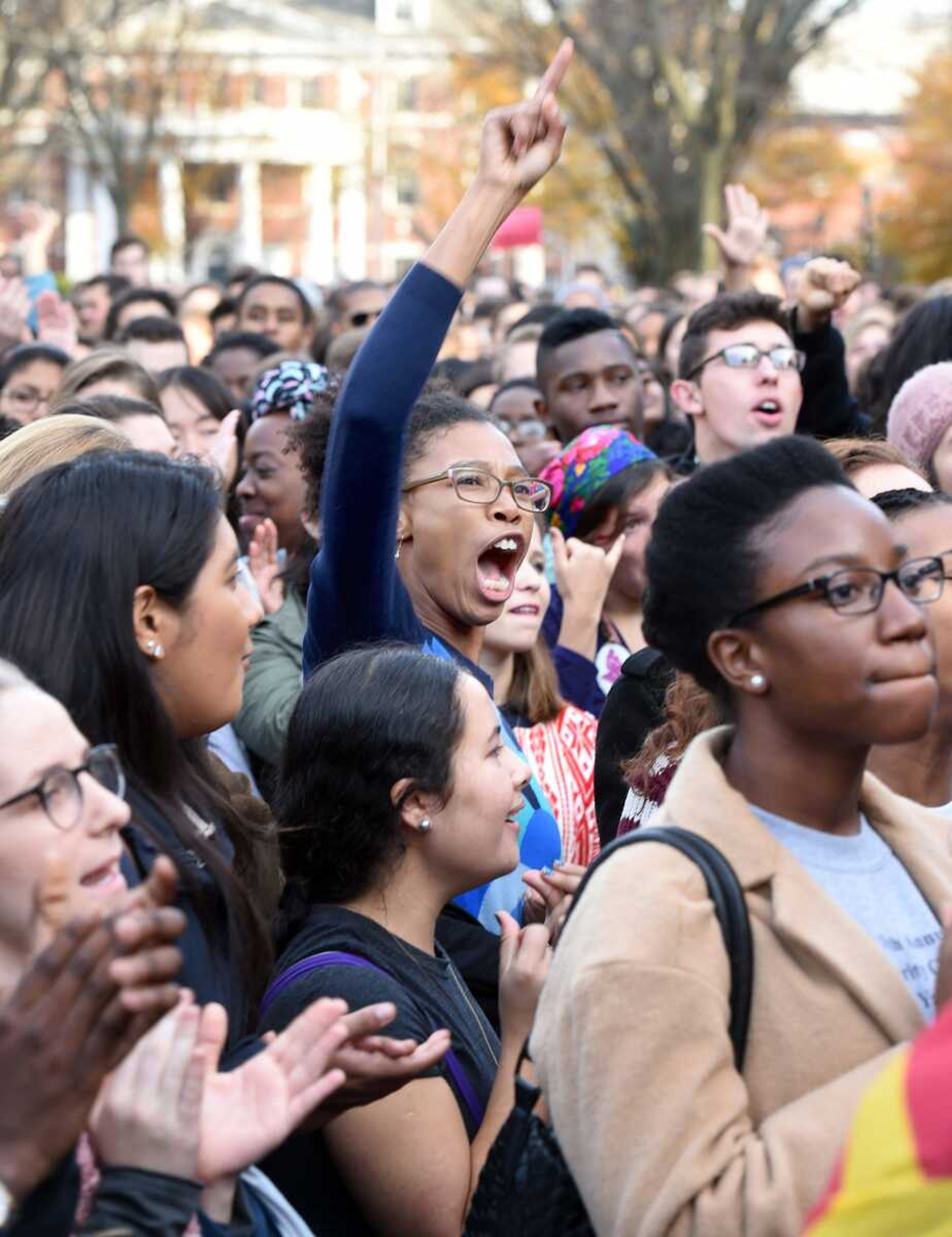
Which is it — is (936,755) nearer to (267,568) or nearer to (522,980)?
(522,980)

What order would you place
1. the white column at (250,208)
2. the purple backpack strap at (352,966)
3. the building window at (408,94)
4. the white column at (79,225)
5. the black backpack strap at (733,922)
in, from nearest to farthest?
the black backpack strap at (733,922), the purple backpack strap at (352,966), the white column at (79,225), the building window at (408,94), the white column at (250,208)

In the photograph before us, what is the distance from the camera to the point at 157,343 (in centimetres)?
952

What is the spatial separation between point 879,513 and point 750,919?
64cm

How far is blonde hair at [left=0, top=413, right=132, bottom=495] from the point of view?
4.23 m

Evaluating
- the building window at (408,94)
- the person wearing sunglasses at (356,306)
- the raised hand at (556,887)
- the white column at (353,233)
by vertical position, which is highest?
the building window at (408,94)

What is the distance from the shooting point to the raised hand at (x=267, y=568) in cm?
554

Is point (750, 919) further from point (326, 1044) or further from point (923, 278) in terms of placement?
point (923, 278)

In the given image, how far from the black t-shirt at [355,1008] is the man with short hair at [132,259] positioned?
1310cm

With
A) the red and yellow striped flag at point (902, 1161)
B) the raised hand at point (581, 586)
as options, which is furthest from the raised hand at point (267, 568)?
the red and yellow striped flag at point (902, 1161)

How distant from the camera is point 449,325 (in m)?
3.52

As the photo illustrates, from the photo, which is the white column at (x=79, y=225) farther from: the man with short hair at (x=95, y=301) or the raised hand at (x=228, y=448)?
the raised hand at (x=228, y=448)

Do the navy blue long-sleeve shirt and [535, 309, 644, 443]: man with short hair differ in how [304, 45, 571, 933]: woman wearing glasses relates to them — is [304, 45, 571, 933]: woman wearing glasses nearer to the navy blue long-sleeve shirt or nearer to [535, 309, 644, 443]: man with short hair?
the navy blue long-sleeve shirt

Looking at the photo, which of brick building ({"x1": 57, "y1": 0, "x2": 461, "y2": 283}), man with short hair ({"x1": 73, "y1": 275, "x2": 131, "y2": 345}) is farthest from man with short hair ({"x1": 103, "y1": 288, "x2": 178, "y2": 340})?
brick building ({"x1": 57, "y1": 0, "x2": 461, "y2": 283})

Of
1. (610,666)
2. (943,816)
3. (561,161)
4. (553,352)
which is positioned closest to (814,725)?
(943,816)
